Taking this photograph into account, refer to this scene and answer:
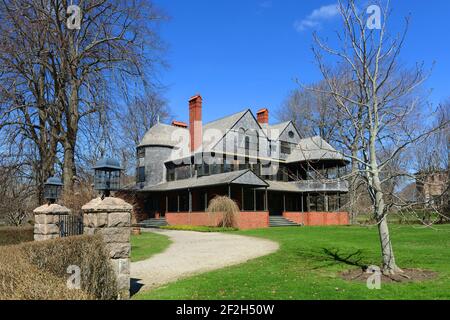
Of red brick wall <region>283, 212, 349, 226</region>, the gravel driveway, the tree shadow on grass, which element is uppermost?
the tree shadow on grass

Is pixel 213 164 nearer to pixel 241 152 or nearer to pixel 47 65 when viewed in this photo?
pixel 241 152

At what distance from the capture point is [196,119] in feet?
114

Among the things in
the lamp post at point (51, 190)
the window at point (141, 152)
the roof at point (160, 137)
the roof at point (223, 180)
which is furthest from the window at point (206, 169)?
the lamp post at point (51, 190)

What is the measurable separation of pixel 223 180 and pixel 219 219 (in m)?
3.18

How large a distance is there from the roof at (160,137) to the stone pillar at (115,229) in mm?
31404

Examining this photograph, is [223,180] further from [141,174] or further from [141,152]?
[141,152]

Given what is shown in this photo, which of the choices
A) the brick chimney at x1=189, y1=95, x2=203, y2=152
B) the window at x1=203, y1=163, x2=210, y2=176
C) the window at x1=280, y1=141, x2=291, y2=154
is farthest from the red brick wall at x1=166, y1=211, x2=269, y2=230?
the window at x1=280, y1=141, x2=291, y2=154

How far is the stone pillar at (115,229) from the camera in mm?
6918

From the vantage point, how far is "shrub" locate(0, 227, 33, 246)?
13234 millimetres

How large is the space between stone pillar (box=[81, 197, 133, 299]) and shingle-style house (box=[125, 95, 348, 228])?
2075cm

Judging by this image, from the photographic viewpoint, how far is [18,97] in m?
18.4

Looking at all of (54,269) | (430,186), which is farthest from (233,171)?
(54,269)

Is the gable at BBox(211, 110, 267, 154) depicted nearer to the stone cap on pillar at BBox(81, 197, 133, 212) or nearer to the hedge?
the stone cap on pillar at BBox(81, 197, 133, 212)
